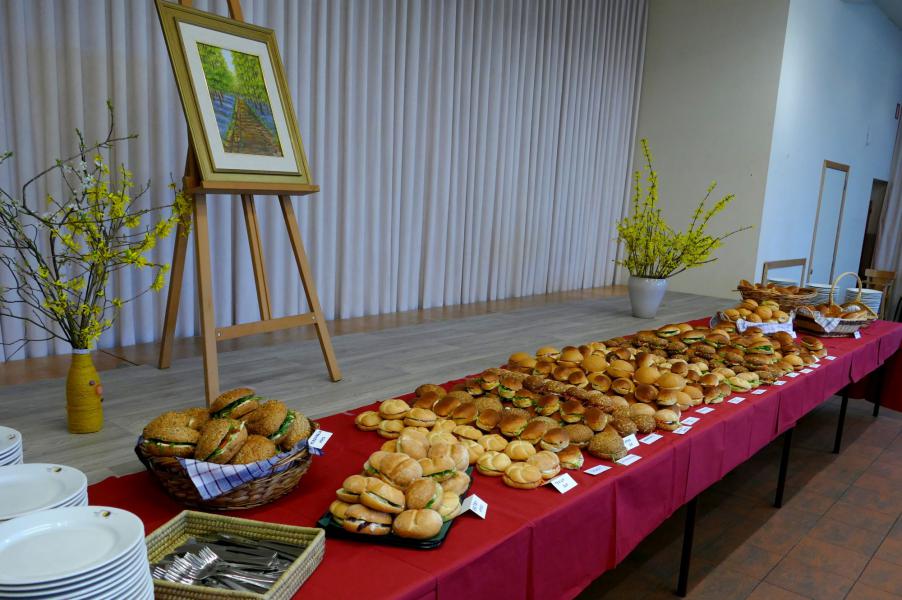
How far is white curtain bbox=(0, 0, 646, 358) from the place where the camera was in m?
3.16

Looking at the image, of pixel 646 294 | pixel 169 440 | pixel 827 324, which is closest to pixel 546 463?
pixel 169 440

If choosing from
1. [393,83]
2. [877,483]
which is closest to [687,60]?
[393,83]

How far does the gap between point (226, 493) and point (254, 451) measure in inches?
3.4

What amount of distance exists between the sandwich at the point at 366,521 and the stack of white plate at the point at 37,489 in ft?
1.38

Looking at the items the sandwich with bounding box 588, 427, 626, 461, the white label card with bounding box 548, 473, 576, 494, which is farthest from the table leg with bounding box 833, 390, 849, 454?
the white label card with bounding box 548, 473, 576, 494

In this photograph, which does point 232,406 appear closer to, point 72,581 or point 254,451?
point 254,451

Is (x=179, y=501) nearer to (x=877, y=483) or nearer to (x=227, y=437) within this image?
(x=227, y=437)

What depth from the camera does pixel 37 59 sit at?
119 inches

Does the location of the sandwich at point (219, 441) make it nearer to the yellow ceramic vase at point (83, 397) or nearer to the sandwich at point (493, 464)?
the sandwich at point (493, 464)

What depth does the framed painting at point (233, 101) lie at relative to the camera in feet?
7.78

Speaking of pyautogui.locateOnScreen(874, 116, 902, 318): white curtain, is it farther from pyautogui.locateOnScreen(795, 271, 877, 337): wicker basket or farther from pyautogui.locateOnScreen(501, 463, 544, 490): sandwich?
pyautogui.locateOnScreen(501, 463, 544, 490): sandwich

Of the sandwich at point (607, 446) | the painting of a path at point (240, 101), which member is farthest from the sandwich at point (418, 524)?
the painting of a path at point (240, 101)

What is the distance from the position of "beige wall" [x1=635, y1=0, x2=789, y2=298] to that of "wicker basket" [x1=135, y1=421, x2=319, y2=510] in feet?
20.0

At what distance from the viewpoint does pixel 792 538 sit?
2.57 meters
